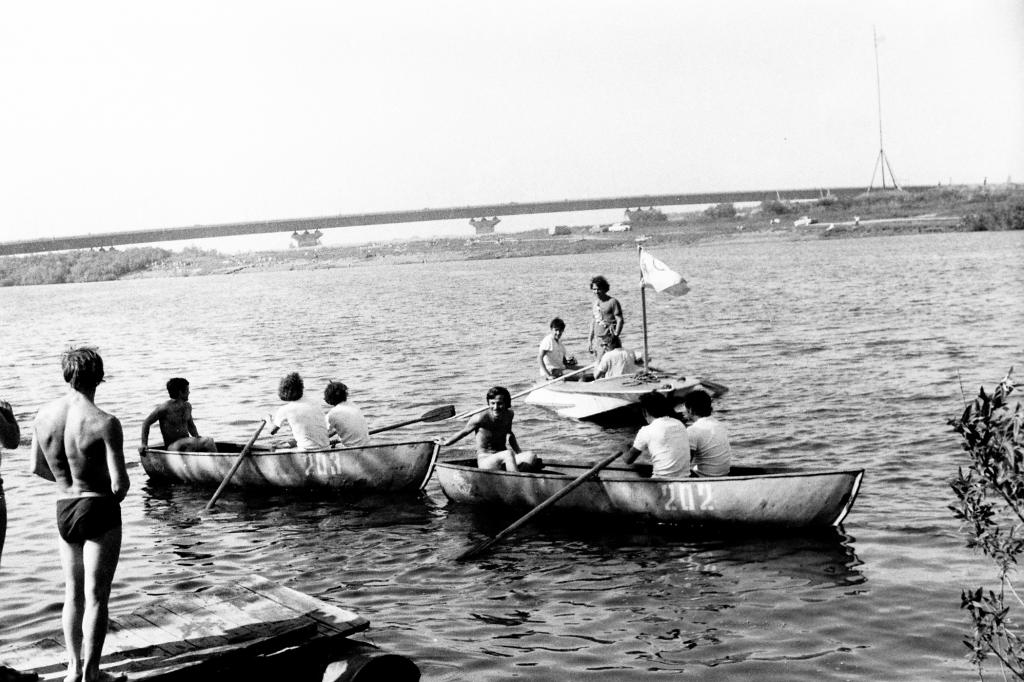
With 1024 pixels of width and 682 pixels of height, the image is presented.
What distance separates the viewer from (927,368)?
22.1m

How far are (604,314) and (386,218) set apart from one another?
388ft

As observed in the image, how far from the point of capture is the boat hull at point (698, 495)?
34.9 ft

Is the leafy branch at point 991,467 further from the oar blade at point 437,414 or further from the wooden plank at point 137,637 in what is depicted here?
the oar blade at point 437,414

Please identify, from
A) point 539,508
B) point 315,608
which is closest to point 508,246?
point 539,508

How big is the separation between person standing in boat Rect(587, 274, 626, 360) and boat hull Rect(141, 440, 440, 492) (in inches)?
209

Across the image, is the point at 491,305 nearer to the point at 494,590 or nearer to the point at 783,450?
the point at 783,450

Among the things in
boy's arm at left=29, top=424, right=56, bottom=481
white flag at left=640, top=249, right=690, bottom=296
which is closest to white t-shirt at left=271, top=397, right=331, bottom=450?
white flag at left=640, top=249, right=690, bottom=296

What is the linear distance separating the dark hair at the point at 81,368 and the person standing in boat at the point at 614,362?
1260 centimetres

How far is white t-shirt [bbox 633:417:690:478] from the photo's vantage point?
11.1 metres

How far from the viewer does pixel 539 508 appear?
1131 centimetres

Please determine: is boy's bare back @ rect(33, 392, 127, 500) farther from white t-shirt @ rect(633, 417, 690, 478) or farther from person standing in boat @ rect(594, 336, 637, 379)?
person standing in boat @ rect(594, 336, 637, 379)

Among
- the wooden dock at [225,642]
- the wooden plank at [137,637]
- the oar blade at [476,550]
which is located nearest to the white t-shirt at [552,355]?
the oar blade at [476,550]

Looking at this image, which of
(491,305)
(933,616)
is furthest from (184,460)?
(491,305)

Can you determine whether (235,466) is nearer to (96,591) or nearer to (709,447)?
(709,447)
